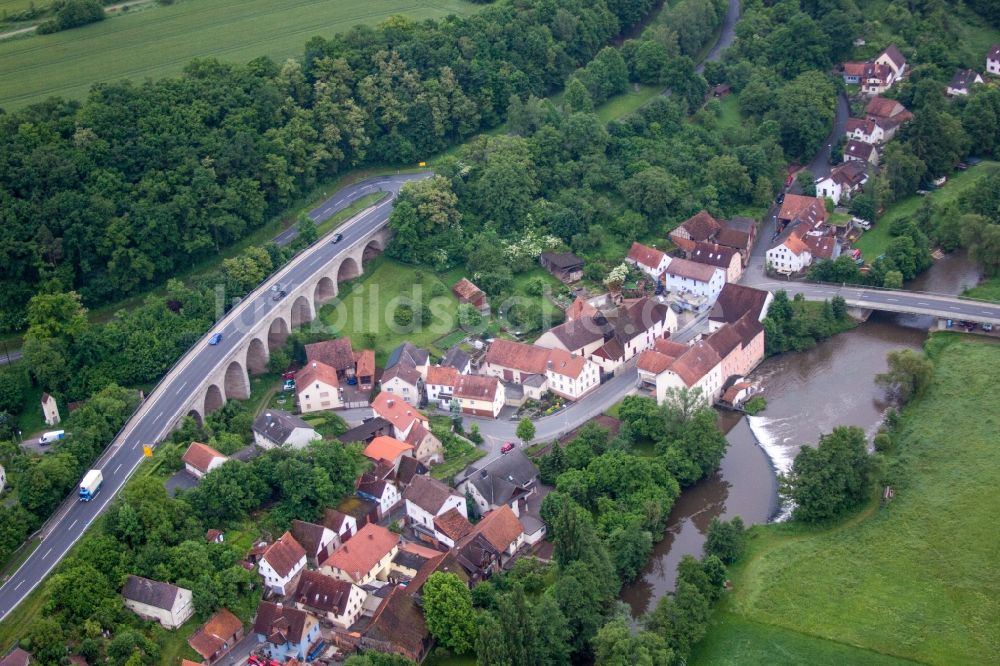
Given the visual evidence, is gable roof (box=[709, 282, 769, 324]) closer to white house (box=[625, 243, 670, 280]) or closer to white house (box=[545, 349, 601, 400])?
white house (box=[625, 243, 670, 280])

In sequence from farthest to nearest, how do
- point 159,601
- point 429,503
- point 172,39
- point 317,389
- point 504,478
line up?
point 172,39
point 317,389
point 504,478
point 429,503
point 159,601

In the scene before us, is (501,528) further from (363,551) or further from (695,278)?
(695,278)

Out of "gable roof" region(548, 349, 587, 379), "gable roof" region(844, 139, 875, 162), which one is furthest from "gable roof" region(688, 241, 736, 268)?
"gable roof" region(844, 139, 875, 162)

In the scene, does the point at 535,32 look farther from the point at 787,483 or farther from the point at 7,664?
the point at 7,664

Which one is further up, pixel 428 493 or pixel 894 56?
pixel 894 56

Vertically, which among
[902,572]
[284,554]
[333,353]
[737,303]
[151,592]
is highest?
[333,353]

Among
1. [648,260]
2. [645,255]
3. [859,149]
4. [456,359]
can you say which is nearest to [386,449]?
[456,359]

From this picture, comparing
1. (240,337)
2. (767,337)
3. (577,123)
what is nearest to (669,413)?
(767,337)

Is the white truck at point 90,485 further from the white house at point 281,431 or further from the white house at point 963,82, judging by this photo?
the white house at point 963,82
